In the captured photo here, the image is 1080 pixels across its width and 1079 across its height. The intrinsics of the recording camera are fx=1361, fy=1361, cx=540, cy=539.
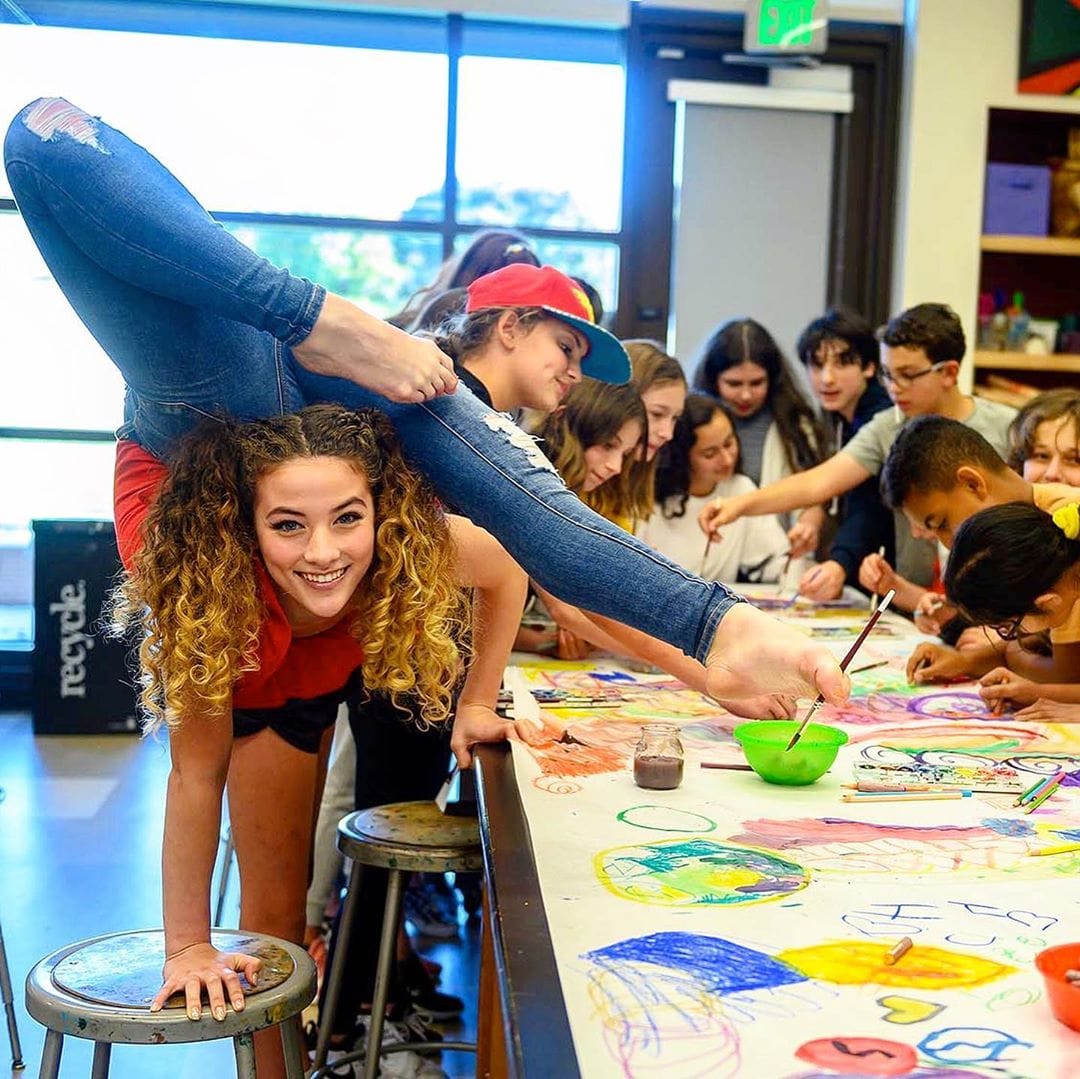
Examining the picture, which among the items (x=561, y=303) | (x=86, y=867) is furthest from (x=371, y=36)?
(x=561, y=303)

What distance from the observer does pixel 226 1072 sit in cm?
250

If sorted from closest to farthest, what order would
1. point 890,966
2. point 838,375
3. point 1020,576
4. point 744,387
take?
point 890,966
point 1020,576
point 838,375
point 744,387

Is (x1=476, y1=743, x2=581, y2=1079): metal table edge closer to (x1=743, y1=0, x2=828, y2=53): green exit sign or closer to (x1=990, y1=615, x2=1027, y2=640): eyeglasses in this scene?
(x1=990, y1=615, x2=1027, y2=640): eyeglasses

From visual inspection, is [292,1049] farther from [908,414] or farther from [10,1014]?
[908,414]

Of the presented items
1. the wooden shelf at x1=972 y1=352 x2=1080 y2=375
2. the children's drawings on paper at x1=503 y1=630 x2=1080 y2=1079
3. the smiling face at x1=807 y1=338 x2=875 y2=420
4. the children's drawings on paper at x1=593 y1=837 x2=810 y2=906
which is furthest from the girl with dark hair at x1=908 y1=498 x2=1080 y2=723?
the wooden shelf at x1=972 y1=352 x2=1080 y2=375

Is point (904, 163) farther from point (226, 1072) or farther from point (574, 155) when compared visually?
point (226, 1072)

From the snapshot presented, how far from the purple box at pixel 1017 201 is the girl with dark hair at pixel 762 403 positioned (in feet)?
5.73

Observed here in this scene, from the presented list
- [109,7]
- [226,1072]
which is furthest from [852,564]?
[109,7]

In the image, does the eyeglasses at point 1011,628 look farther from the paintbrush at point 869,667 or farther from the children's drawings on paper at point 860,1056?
the children's drawings on paper at point 860,1056

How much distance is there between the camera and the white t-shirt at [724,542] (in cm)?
360

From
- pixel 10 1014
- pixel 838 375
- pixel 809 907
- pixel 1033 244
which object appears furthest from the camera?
pixel 1033 244

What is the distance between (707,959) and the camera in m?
1.20

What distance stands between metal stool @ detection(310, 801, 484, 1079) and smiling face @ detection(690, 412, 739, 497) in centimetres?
167

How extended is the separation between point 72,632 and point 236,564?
147 inches
